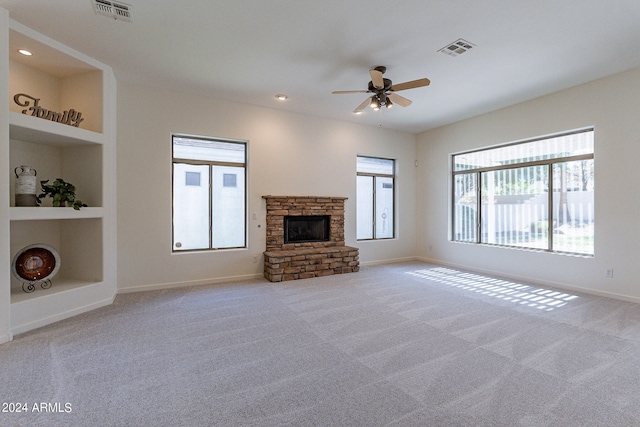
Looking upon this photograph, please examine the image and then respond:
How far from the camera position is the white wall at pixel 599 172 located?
13.2 feet

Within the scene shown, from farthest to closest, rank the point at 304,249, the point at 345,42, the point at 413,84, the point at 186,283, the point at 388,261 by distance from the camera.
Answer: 1. the point at 388,261
2. the point at 304,249
3. the point at 186,283
4. the point at 413,84
5. the point at 345,42

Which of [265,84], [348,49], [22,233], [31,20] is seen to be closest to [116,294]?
[22,233]

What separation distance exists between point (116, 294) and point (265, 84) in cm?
394

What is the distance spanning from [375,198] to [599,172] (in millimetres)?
3912

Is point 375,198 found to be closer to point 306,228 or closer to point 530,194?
point 306,228

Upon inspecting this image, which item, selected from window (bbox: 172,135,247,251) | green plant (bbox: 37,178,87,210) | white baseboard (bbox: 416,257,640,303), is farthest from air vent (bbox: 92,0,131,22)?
white baseboard (bbox: 416,257,640,303)

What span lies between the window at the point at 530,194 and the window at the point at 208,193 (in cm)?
490

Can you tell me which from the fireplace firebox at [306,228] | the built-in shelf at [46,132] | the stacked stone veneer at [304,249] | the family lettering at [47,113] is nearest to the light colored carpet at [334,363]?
the stacked stone veneer at [304,249]

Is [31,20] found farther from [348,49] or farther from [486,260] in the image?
[486,260]

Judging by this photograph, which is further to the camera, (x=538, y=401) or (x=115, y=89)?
(x=115, y=89)

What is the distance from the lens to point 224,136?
17.0 feet

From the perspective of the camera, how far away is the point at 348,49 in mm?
3527

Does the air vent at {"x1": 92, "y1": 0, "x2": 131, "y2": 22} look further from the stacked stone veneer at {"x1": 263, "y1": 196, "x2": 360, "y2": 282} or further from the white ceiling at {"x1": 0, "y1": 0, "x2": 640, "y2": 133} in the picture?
the stacked stone veneer at {"x1": 263, "y1": 196, "x2": 360, "y2": 282}

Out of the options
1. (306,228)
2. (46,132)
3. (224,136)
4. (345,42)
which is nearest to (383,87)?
(345,42)
